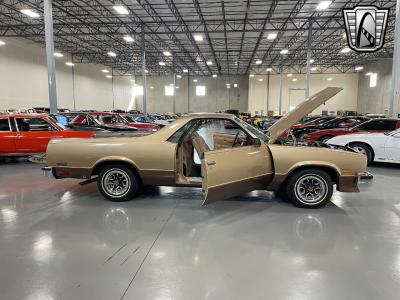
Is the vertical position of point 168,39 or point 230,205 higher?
point 168,39

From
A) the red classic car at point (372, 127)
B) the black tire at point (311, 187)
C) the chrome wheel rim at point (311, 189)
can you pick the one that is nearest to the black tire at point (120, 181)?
the black tire at point (311, 187)

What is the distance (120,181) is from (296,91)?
41.3m

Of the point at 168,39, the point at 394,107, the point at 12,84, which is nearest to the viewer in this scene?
the point at 394,107

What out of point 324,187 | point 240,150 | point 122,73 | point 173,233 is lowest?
point 173,233

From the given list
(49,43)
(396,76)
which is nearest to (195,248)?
(49,43)

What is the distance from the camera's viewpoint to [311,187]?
5.12 meters

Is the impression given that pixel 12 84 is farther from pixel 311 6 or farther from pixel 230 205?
pixel 230 205

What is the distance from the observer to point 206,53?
34.2 metres

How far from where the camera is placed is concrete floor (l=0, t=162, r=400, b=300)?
2.87 metres

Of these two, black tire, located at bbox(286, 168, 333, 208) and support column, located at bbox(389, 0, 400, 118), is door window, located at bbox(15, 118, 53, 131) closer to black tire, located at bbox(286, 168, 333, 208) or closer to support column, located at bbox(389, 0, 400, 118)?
black tire, located at bbox(286, 168, 333, 208)

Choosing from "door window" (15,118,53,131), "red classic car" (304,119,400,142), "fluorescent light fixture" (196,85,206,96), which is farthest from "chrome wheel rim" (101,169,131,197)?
"fluorescent light fixture" (196,85,206,96)

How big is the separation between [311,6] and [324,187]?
17828 mm

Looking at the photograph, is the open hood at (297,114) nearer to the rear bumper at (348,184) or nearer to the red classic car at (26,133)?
the rear bumper at (348,184)

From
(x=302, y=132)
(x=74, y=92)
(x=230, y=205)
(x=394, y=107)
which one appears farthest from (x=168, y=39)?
(x=230, y=205)
